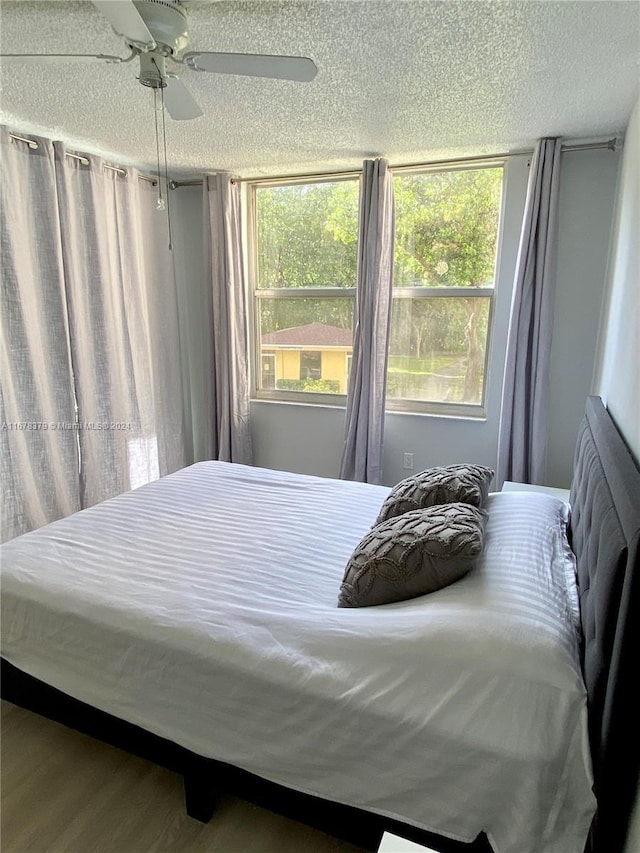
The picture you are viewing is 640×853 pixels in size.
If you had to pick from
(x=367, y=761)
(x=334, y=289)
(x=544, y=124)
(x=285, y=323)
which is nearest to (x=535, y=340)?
(x=544, y=124)

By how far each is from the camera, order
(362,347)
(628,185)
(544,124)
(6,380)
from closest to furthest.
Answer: (628,185) < (544,124) < (6,380) < (362,347)

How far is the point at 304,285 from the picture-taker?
3.75 m

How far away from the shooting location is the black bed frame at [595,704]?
3.18 ft

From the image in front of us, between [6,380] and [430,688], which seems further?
[6,380]

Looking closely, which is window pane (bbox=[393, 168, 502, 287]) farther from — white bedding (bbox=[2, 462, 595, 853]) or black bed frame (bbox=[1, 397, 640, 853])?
white bedding (bbox=[2, 462, 595, 853])

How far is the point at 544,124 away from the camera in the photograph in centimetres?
255

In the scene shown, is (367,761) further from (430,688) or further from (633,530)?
(633,530)

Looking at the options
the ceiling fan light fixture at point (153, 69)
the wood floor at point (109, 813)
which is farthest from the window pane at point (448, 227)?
the wood floor at point (109, 813)

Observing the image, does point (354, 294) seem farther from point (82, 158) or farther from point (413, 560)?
point (413, 560)

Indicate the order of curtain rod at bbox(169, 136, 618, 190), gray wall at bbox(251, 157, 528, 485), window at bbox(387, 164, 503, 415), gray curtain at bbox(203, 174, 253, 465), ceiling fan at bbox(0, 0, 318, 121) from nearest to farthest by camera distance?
ceiling fan at bbox(0, 0, 318, 121) → curtain rod at bbox(169, 136, 618, 190) → gray wall at bbox(251, 157, 528, 485) → window at bbox(387, 164, 503, 415) → gray curtain at bbox(203, 174, 253, 465)

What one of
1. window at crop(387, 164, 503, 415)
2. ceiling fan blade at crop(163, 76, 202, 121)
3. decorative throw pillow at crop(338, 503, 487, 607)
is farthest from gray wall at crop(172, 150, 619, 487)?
decorative throw pillow at crop(338, 503, 487, 607)

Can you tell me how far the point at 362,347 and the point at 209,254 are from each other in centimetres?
142

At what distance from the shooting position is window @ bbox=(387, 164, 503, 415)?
10.5 ft

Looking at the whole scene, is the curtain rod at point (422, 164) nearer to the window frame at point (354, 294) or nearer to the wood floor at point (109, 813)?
the window frame at point (354, 294)
